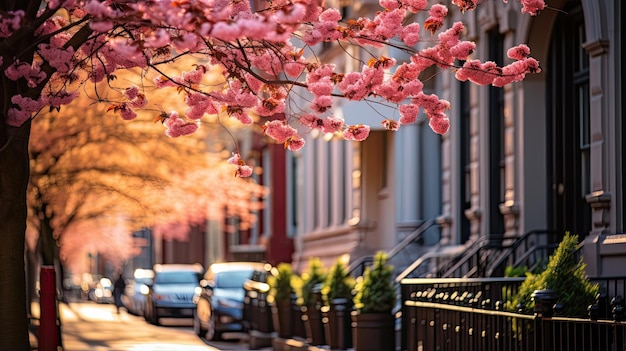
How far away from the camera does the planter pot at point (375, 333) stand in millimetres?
19156

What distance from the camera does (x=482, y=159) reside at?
23.7m

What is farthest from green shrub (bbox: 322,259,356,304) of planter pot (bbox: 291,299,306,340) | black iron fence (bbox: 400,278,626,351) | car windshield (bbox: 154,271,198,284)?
car windshield (bbox: 154,271,198,284)

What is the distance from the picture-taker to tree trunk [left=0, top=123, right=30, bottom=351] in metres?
12.4

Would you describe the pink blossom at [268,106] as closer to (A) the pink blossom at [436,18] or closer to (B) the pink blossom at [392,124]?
(B) the pink blossom at [392,124]

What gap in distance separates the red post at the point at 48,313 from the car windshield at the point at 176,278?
25.7 meters

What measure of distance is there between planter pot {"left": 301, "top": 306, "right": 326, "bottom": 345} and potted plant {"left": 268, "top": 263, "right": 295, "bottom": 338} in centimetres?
192

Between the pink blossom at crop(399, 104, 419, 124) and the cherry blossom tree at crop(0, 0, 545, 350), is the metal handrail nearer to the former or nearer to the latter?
the cherry blossom tree at crop(0, 0, 545, 350)

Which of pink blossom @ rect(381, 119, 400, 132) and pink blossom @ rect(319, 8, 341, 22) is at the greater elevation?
pink blossom @ rect(319, 8, 341, 22)

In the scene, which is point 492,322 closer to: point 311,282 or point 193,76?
point 193,76

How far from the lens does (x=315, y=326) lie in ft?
72.8

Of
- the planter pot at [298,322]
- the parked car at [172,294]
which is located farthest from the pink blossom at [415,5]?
the parked car at [172,294]

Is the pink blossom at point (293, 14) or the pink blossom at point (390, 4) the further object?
the pink blossom at point (390, 4)

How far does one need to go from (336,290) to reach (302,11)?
12.8 m

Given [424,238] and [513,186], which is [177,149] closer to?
[424,238]
